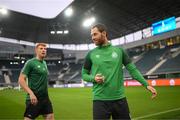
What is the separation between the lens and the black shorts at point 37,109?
19.6 feet

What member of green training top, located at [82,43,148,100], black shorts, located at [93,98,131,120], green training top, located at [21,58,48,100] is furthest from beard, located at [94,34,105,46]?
green training top, located at [21,58,48,100]

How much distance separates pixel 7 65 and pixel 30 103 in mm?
75094

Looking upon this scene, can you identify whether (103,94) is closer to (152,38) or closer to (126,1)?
(126,1)

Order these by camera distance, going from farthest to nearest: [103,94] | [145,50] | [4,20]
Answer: [145,50] → [4,20] → [103,94]

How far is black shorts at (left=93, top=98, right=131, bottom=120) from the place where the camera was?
427 cm

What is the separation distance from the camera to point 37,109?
6.06 m

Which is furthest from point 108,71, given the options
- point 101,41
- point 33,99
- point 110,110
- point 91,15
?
point 91,15

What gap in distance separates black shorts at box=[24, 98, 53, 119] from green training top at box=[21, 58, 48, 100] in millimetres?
139

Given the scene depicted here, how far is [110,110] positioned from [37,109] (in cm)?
237

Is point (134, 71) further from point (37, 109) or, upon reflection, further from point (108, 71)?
point (37, 109)

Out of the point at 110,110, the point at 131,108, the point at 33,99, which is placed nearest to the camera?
the point at 110,110

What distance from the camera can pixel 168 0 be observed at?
39.3 m

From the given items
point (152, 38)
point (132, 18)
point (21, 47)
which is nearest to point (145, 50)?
point (152, 38)

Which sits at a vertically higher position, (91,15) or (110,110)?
(91,15)
